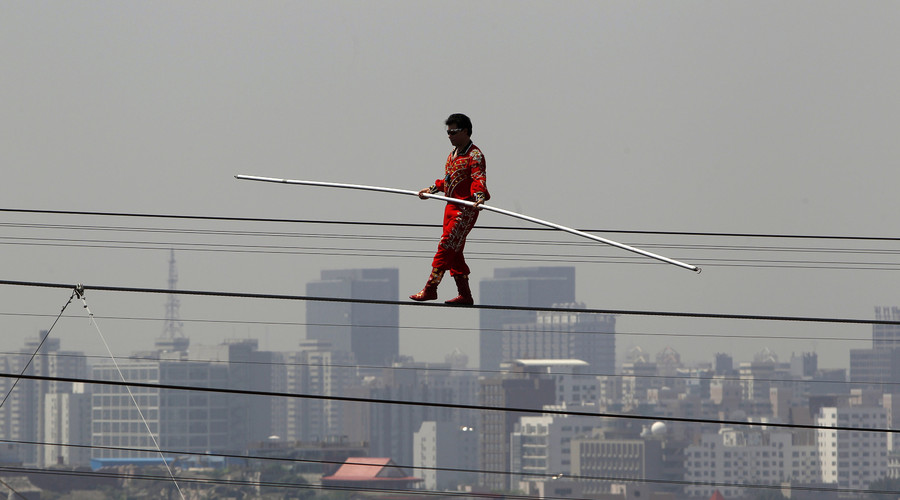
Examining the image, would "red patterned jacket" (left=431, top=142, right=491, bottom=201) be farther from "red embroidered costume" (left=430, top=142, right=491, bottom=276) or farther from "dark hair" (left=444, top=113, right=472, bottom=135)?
"dark hair" (left=444, top=113, right=472, bottom=135)

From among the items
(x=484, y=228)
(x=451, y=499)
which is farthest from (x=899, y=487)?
(x=484, y=228)

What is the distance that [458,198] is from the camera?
13781mm

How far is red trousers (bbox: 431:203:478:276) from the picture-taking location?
13922mm

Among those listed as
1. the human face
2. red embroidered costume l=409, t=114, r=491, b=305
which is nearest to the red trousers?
red embroidered costume l=409, t=114, r=491, b=305

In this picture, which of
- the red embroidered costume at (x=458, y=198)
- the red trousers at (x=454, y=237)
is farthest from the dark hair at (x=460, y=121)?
the red trousers at (x=454, y=237)

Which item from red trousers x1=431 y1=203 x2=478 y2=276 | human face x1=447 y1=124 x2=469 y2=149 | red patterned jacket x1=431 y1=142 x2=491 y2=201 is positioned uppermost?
human face x1=447 y1=124 x2=469 y2=149

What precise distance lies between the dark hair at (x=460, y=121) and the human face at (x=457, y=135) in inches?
1.2

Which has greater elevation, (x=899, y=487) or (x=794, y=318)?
(x=794, y=318)

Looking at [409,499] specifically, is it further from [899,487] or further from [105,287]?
[105,287]

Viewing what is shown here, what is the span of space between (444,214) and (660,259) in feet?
11.6

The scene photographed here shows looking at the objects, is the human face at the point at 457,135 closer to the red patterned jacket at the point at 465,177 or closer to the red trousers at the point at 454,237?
the red patterned jacket at the point at 465,177

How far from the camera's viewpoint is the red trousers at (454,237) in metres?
13.9

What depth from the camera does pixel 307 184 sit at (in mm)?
13031

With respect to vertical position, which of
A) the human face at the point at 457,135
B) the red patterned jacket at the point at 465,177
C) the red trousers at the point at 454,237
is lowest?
the red trousers at the point at 454,237
